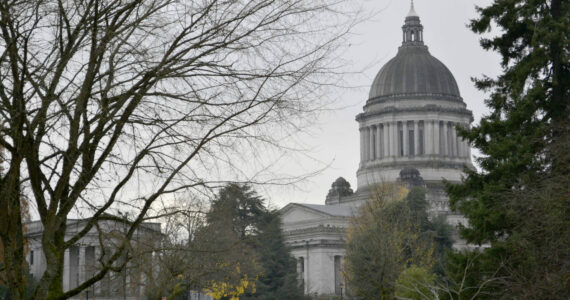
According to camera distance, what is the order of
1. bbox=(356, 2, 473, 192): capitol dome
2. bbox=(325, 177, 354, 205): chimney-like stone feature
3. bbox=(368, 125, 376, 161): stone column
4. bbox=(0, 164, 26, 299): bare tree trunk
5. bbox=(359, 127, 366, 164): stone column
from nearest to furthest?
bbox=(0, 164, 26, 299): bare tree trunk
bbox=(356, 2, 473, 192): capitol dome
bbox=(368, 125, 376, 161): stone column
bbox=(325, 177, 354, 205): chimney-like stone feature
bbox=(359, 127, 366, 164): stone column

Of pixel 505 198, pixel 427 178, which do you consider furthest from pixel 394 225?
pixel 427 178

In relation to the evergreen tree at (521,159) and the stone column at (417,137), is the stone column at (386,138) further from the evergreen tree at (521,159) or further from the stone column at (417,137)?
the evergreen tree at (521,159)

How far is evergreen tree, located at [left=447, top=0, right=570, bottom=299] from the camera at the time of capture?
1945cm

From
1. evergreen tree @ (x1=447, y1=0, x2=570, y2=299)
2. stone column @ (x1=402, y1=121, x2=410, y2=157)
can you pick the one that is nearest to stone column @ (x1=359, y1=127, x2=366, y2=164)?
stone column @ (x1=402, y1=121, x2=410, y2=157)

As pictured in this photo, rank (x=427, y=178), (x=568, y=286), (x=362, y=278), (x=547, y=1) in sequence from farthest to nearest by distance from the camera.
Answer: (x=427, y=178) → (x=362, y=278) → (x=547, y=1) → (x=568, y=286)

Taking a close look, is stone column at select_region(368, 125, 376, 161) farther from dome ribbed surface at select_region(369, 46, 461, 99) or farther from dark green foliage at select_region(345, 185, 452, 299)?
dark green foliage at select_region(345, 185, 452, 299)

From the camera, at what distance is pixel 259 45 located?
7930 millimetres

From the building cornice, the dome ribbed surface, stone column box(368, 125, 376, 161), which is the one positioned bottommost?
stone column box(368, 125, 376, 161)

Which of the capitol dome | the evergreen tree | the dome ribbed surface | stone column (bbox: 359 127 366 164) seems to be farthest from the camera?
stone column (bbox: 359 127 366 164)

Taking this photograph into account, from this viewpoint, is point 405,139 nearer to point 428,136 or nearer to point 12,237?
point 428,136

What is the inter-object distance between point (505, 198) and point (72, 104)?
16.8 metres

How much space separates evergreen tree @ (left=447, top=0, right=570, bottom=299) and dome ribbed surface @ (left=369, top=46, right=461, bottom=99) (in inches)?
3256

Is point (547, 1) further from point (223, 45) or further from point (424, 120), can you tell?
point (424, 120)

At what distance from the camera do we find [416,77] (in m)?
111
